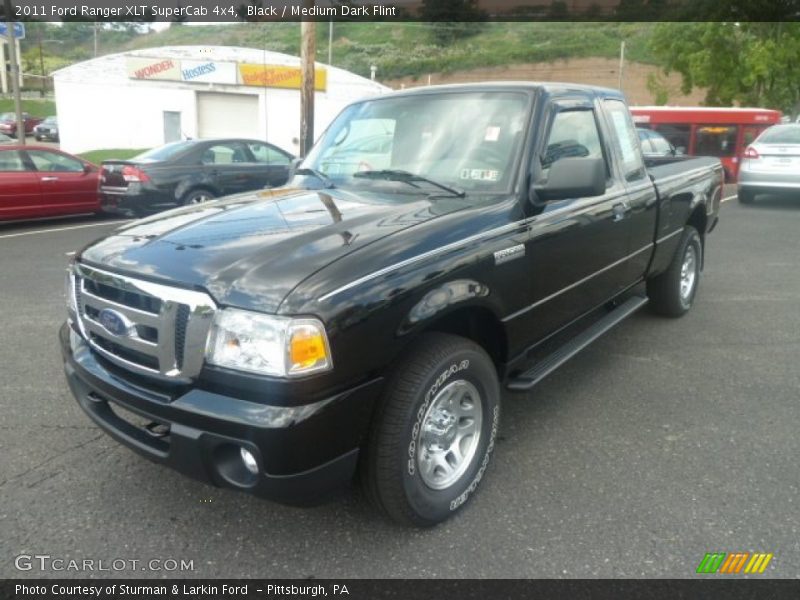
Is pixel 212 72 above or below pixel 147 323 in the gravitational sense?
above

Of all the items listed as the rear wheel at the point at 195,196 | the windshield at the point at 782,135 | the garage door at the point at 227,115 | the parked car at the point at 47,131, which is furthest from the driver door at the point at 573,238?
the parked car at the point at 47,131

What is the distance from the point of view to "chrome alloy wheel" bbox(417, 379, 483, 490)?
276 cm

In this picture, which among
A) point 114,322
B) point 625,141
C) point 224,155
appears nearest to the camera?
point 114,322

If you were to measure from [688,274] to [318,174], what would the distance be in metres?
3.72

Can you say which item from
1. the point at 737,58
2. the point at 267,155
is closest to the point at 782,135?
the point at 267,155

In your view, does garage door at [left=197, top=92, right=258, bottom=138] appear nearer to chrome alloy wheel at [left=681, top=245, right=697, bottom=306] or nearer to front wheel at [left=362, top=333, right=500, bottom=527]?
chrome alloy wheel at [left=681, top=245, right=697, bottom=306]

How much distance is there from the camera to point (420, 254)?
262 centimetres

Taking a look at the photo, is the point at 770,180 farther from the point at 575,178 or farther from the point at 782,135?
the point at 575,178

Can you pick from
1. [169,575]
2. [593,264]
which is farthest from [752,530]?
[169,575]

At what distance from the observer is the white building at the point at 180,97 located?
27.2 m

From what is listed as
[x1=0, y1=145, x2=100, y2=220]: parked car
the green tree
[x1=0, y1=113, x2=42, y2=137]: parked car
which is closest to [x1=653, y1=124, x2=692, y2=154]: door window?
the green tree

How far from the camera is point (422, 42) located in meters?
83.2

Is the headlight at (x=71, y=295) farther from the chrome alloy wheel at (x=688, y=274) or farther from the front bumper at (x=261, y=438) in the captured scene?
the chrome alloy wheel at (x=688, y=274)

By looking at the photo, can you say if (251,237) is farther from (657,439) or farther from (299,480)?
(657,439)
